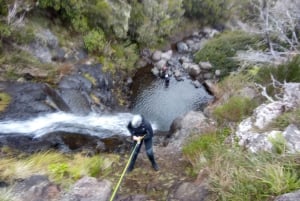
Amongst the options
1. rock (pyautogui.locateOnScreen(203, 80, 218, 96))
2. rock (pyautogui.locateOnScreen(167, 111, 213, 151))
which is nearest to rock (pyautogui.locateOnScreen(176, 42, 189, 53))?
rock (pyautogui.locateOnScreen(203, 80, 218, 96))

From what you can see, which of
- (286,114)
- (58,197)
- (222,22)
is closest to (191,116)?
(286,114)

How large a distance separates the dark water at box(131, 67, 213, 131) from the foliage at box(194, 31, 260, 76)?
1.91 m

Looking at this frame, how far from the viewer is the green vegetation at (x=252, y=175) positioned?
3994 mm

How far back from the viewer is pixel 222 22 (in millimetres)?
27688

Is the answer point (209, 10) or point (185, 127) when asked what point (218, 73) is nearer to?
point (185, 127)

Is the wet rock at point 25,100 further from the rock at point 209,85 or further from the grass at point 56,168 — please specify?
the rock at point 209,85

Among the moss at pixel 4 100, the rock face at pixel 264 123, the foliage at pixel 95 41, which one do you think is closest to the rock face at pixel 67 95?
the moss at pixel 4 100

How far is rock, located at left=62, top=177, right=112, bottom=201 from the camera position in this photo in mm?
4988

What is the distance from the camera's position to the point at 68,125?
9.88m

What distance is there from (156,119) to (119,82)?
3.25 meters

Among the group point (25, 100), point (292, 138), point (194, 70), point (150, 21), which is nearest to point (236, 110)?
point (292, 138)

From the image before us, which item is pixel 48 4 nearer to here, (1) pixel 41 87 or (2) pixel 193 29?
(1) pixel 41 87

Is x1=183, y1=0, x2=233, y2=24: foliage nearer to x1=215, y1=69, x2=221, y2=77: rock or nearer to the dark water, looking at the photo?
x1=215, y1=69, x2=221, y2=77: rock

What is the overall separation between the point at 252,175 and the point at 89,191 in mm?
2614
